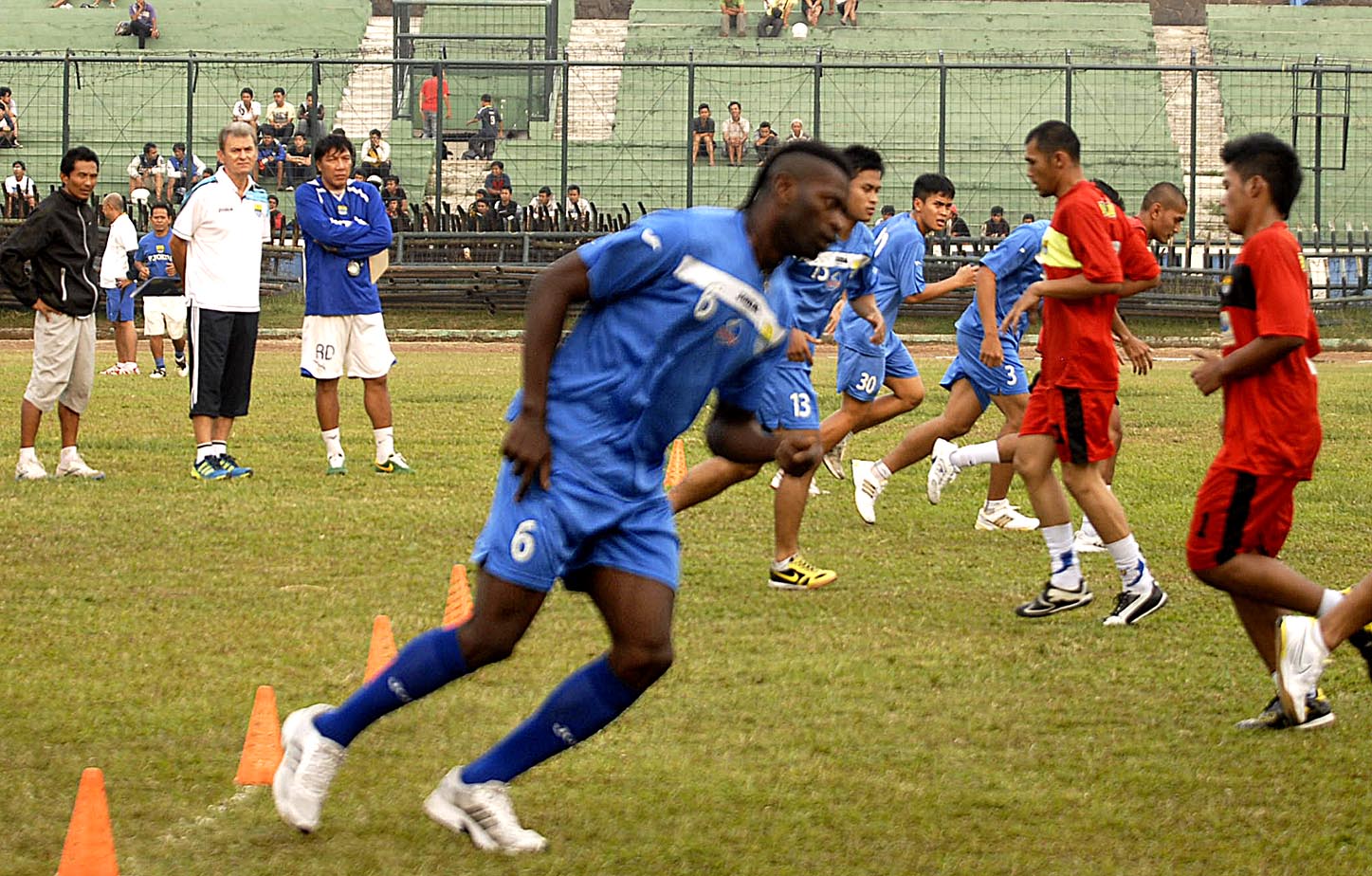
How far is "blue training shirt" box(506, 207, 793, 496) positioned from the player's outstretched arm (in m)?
0.04

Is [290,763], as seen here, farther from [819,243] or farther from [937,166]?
[937,166]

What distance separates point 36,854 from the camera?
15.1ft

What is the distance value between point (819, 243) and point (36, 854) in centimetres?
253

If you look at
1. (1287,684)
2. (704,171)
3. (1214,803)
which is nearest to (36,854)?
(1214,803)

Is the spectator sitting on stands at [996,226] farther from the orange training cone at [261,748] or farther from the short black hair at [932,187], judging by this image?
the orange training cone at [261,748]

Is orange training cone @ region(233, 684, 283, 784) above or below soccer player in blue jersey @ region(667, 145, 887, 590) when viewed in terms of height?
below

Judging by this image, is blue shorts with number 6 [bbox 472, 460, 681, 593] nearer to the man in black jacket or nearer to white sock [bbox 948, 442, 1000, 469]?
white sock [bbox 948, 442, 1000, 469]

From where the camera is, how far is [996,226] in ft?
101

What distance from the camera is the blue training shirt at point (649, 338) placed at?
14.5 ft

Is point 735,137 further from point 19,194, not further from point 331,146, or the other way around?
point 331,146

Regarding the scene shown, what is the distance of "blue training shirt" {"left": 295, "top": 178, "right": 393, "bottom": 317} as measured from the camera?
11883 mm

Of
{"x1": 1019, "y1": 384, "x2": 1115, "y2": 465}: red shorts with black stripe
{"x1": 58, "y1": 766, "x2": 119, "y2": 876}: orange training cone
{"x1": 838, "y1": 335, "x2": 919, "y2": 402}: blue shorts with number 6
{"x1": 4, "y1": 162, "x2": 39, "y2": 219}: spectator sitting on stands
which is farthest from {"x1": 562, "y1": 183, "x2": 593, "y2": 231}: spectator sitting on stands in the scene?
{"x1": 58, "y1": 766, "x2": 119, "y2": 876}: orange training cone

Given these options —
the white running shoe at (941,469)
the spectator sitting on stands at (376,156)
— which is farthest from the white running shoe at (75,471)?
the spectator sitting on stands at (376,156)

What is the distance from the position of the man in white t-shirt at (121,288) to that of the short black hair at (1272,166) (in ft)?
52.9
